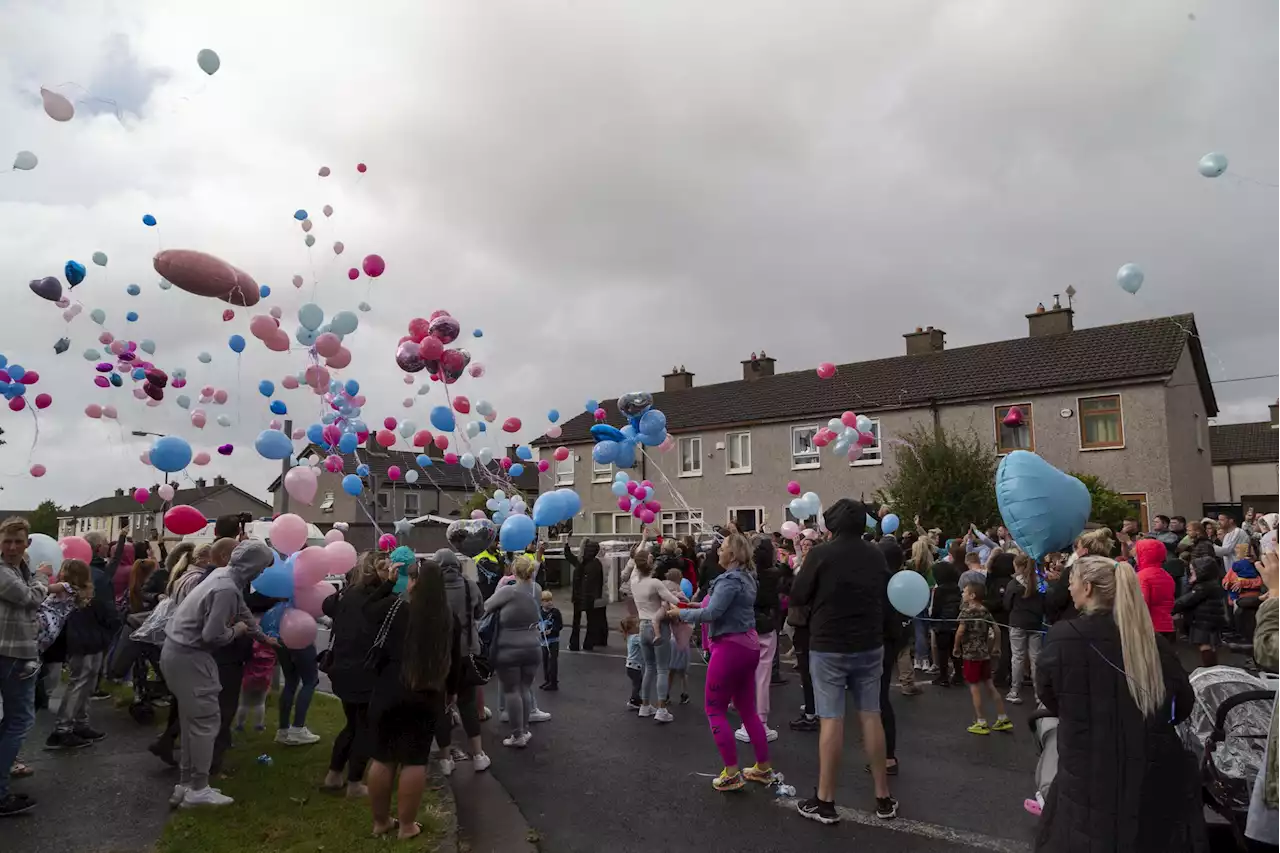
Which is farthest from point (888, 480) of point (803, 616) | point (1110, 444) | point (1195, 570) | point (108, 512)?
point (108, 512)

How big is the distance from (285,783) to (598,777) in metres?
2.34

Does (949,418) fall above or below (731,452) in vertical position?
above

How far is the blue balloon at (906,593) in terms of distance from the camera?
638cm

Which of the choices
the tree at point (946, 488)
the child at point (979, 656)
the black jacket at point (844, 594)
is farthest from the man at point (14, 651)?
the tree at point (946, 488)

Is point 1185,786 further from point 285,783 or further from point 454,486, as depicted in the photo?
point 454,486

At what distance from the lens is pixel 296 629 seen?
6746 mm

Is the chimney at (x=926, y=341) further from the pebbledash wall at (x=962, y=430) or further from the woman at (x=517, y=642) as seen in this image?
the woman at (x=517, y=642)

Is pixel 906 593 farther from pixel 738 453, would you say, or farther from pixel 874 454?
pixel 738 453

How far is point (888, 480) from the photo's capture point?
78.1ft

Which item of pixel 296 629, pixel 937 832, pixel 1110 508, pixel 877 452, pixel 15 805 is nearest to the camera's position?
pixel 937 832

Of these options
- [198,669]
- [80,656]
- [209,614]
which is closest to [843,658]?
[209,614]

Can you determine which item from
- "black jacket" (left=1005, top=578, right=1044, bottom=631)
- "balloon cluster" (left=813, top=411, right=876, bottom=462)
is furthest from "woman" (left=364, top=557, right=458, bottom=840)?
"balloon cluster" (left=813, top=411, right=876, bottom=462)

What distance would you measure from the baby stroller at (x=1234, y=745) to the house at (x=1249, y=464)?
42.8m

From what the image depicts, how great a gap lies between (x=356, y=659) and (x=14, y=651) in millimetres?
2131
